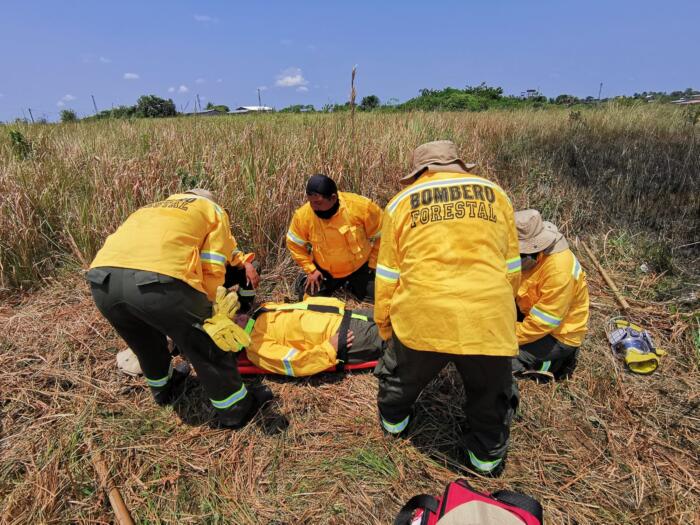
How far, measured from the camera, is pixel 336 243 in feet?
12.0

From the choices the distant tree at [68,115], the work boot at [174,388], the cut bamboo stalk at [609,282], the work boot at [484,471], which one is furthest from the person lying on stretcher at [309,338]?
the distant tree at [68,115]

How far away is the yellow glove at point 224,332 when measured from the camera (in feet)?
6.65

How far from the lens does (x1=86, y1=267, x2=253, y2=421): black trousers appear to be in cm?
193

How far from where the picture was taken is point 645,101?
8.85m

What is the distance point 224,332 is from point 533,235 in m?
2.19

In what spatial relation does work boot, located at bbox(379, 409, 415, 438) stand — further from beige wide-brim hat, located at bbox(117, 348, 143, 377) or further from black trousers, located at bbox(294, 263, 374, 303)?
beige wide-brim hat, located at bbox(117, 348, 143, 377)

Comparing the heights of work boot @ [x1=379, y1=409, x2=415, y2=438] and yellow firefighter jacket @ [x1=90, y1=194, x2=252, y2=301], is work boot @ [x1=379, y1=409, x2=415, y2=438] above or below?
below

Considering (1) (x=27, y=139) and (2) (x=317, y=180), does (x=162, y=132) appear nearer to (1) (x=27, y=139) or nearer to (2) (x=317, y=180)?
(1) (x=27, y=139)

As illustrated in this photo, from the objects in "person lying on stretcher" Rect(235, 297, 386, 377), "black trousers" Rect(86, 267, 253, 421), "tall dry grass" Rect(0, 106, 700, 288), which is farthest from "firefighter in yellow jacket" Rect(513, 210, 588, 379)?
"tall dry grass" Rect(0, 106, 700, 288)

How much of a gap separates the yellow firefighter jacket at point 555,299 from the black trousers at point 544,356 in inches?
2.2

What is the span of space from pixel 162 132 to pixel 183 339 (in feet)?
16.3

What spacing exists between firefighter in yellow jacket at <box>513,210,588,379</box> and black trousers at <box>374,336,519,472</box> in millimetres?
812

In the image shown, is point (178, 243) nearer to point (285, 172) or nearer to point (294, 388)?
point (294, 388)

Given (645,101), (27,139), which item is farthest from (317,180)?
(645,101)
